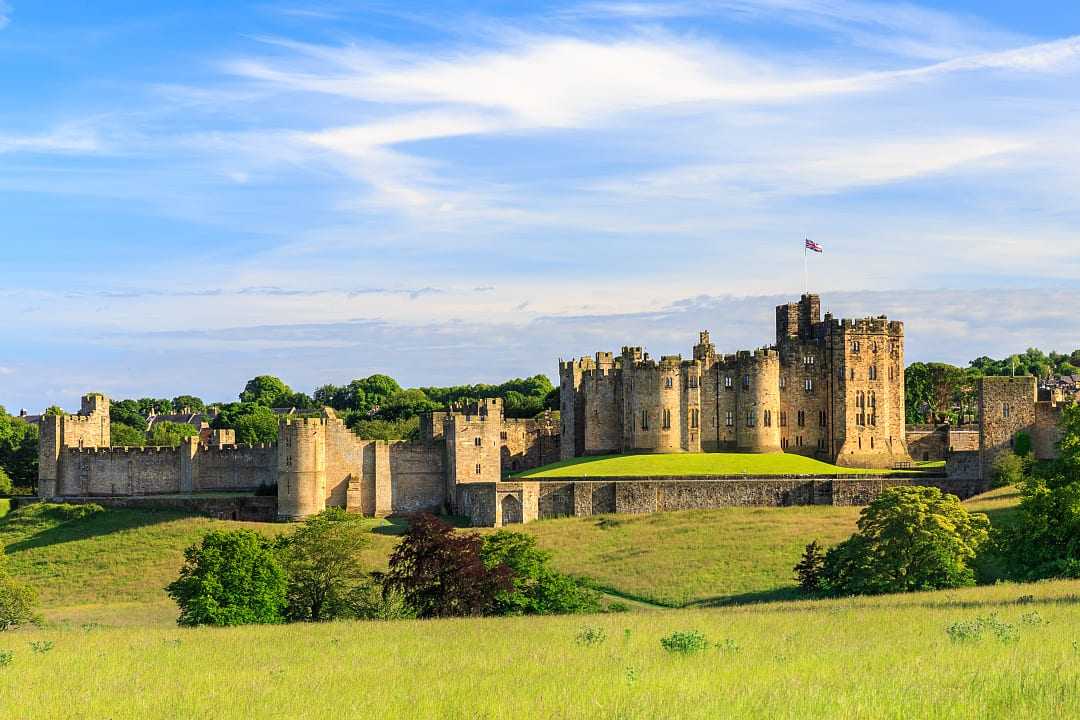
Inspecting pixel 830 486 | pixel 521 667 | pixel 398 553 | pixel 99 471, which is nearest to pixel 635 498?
pixel 830 486

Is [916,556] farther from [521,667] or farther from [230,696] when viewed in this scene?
[230,696]

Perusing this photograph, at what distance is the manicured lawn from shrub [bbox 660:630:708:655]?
52470 mm

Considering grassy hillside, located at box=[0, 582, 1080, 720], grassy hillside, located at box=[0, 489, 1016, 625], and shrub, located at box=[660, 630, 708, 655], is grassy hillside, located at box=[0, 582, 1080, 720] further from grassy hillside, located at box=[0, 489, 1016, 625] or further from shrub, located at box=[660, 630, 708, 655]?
grassy hillside, located at box=[0, 489, 1016, 625]

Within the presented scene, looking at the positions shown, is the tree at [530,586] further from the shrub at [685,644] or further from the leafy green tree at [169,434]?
the leafy green tree at [169,434]

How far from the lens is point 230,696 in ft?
77.0

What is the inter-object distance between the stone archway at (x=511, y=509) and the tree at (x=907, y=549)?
28746 millimetres

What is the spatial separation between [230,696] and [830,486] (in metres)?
59.3

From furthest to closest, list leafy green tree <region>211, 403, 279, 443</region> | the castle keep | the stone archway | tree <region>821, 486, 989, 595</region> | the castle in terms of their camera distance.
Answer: leafy green tree <region>211, 403, 279, 443</region>
the castle keep
the stone archway
the castle
tree <region>821, 486, 989, 595</region>

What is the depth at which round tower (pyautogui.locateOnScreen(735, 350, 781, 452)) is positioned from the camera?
3553 inches

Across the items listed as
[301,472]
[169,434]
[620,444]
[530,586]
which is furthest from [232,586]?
[169,434]

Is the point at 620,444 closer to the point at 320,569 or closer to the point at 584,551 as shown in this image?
the point at 584,551

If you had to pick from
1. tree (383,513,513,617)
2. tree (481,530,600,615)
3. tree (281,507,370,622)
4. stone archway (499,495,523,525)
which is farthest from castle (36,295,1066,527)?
tree (383,513,513,617)

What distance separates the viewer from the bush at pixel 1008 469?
241ft

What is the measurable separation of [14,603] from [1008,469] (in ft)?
165
